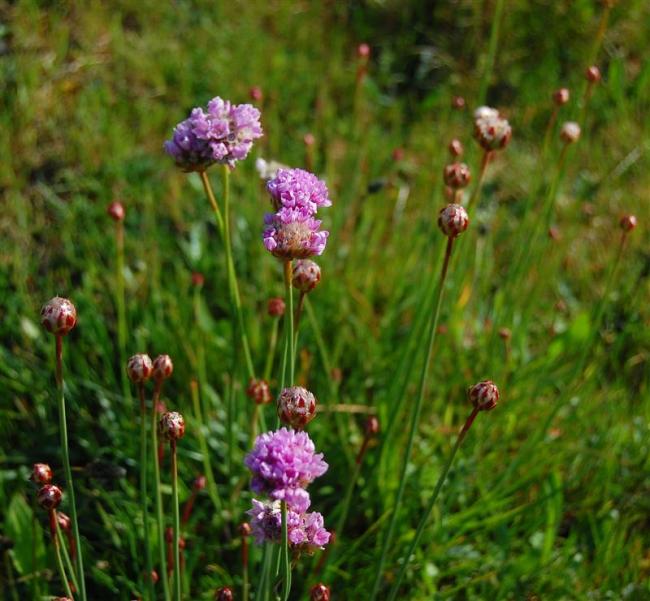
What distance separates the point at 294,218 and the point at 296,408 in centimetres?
25

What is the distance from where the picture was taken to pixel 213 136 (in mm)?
1275

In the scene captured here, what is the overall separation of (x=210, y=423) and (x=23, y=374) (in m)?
0.47

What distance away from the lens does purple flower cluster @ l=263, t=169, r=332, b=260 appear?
1.08 metres

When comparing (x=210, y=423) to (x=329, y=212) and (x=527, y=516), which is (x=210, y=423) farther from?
(x=329, y=212)

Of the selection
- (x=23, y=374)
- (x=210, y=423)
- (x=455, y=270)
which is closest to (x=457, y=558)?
(x=210, y=423)

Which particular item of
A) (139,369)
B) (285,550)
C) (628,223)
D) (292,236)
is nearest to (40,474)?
(139,369)

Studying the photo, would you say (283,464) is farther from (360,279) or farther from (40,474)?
(360,279)

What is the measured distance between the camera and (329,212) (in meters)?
2.54

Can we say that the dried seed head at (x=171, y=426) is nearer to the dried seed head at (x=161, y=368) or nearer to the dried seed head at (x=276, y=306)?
the dried seed head at (x=161, y=368)

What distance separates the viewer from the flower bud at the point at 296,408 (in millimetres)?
1011

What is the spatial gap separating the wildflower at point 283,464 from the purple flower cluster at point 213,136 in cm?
51

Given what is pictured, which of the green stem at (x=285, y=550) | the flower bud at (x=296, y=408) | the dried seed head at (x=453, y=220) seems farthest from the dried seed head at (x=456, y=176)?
the green stem at (x=285, y=550)

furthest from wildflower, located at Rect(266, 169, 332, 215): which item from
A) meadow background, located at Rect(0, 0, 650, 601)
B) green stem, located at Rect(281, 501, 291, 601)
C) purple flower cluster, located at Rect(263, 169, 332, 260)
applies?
meadow background, located at Rect(0, 0, 650, 601)

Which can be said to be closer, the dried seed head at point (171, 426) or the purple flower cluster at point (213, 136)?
the dried seed head at point (171, 426)
